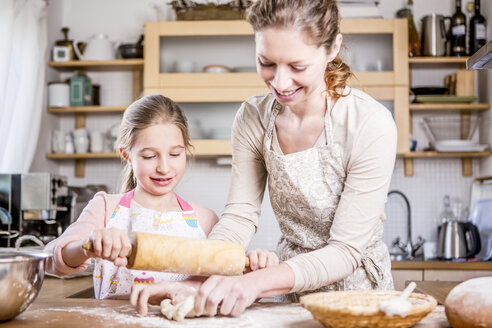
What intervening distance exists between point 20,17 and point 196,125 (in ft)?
3.69

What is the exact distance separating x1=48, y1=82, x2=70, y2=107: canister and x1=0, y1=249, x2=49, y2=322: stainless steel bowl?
8.94ft

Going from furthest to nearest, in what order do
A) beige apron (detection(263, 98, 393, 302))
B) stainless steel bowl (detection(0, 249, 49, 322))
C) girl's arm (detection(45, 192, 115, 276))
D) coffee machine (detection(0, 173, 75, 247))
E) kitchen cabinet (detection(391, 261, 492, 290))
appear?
kitchen cabinet (detection(391, 261, 492, 290)) → coffee machine (detection(0, 173, 75, 247)) → beige apron (detection(263, 98, 393, 302)) → girl's arm (detection(45, 192, 115, 276)) → stainless steel bowl (detection(0, 249, 49, 322))

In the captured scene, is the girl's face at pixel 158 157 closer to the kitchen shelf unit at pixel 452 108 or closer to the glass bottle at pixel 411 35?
the kitchen shelf unit at pixel 452 108

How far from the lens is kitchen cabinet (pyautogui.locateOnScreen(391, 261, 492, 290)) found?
2.89m

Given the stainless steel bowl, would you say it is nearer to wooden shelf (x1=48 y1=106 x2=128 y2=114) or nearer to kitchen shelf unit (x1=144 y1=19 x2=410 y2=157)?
kitchen shelf unit (x1=144 y1=19 x2=410 y2=157)

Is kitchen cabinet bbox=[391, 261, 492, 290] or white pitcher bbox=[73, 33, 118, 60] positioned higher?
white pitcher bbox=[73, 33, 118, 60]

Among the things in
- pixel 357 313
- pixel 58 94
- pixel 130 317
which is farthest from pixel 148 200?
pixel 58 94

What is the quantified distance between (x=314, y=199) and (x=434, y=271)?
74.2 inches

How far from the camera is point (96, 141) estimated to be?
3535mm

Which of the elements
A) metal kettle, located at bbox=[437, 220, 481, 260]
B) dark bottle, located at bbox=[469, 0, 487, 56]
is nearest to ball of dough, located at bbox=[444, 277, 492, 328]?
metal kettle, located at bbox=[437, 220, 481, 260]

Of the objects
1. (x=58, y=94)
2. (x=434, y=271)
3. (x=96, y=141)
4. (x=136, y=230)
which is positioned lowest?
(x=434, y=271)

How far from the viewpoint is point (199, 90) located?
3.35 m

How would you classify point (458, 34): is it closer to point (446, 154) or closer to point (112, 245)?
point (446, 154)


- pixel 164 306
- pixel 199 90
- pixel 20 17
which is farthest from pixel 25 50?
pixel 164 306
